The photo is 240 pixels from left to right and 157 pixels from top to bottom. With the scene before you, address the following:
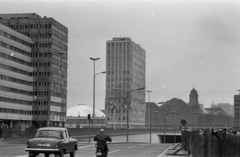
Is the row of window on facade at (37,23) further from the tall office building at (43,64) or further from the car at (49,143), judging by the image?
the car at (49,143)

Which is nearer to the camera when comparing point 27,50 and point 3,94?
point 3,94

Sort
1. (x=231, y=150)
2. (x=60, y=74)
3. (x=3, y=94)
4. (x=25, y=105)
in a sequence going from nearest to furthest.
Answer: (x=231, y=150)
(x=3, y=94)
(x=25, y=105)
(x=60, y=74)

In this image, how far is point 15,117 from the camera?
399ft

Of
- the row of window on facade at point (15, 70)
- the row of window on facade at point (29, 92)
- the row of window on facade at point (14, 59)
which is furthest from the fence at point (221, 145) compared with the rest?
the row of window on facade at point (29, 92)

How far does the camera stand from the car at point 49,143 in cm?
2238

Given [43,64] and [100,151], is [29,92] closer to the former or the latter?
[43,64]

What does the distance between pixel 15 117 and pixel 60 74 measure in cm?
2179

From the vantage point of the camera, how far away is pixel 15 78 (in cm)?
12125

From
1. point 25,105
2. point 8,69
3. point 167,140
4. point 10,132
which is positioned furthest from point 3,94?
point 167,140

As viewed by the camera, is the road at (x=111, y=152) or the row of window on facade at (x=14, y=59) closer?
the road at (x=111, y=152)

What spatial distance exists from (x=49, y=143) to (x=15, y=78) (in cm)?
10140

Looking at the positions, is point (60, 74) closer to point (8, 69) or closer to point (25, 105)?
point (25, 105)

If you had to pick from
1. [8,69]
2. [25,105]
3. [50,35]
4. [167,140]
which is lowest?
[167,140]

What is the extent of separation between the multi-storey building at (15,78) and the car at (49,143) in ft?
292
